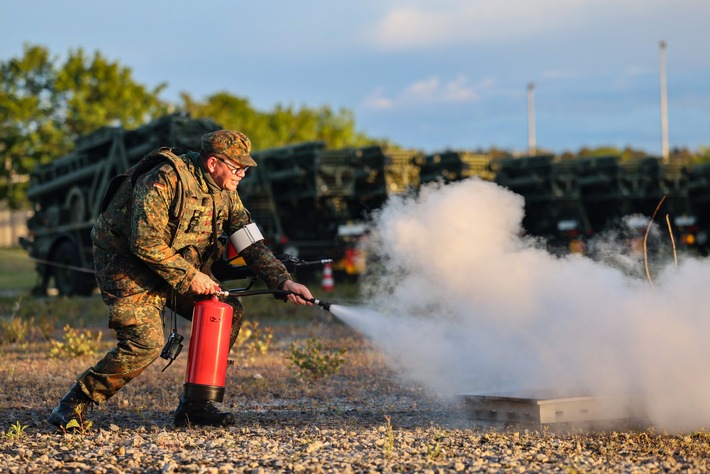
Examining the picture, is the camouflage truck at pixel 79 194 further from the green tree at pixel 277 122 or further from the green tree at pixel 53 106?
the green tree at pixel 277 122

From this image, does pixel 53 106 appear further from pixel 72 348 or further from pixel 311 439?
pixel 311 439

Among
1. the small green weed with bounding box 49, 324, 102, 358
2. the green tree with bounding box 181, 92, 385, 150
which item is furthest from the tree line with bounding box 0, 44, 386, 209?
the small green weed with bounding box 49, 324, 102, 358

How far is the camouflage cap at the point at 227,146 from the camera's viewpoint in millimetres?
6379

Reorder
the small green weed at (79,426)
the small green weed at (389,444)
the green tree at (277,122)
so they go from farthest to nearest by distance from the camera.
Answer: the green tree at (277,122), the small green weed at (79,426), the small green weed at (389,444)

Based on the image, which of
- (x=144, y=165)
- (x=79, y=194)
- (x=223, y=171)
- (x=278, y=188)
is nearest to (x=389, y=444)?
(x=223, y=171)

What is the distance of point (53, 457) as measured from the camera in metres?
5.62

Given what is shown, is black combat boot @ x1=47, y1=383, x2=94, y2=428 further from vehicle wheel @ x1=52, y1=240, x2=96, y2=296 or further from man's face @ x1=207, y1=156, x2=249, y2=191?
vehicle wheel @ x1=52, y1=240, x2=96, y2=296

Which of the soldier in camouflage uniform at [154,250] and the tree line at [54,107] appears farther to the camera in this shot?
the tree line at [54,107]

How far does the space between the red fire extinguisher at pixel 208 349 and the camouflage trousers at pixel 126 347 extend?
24cm

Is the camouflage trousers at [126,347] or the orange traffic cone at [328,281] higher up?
the orange traffic cone at [328,281]

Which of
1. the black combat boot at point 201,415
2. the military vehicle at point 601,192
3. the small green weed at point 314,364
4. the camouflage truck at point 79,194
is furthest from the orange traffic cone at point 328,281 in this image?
the black combat boot at point 201,415

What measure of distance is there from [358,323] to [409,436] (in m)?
1.40

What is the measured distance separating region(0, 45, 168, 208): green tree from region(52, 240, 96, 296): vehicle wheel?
9958 millimetres

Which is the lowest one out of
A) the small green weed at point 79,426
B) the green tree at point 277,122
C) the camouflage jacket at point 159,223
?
the small green weed at point 79,426
